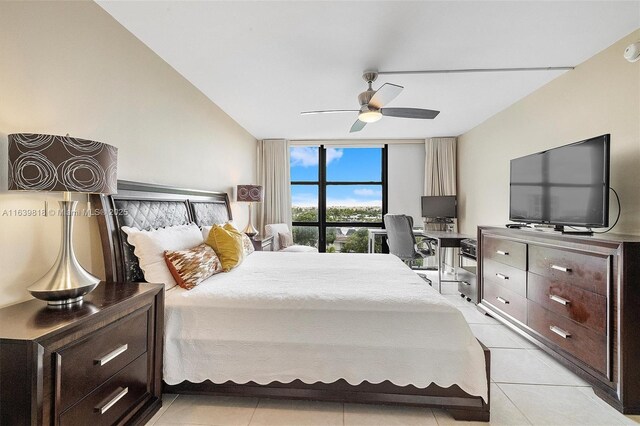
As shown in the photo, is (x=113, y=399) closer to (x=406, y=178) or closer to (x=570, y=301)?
(x=570, y=301)

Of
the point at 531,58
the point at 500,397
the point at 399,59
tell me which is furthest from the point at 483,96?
the point at 500,397

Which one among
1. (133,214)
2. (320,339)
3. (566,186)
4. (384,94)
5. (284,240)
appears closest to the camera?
(320,339)

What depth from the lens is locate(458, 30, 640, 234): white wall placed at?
2084mm

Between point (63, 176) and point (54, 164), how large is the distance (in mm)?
58

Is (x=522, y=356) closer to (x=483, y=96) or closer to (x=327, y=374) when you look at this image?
(x=327, y=374)

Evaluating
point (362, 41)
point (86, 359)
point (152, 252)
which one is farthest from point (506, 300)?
point (86, 359)

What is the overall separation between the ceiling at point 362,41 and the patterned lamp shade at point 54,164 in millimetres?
1180

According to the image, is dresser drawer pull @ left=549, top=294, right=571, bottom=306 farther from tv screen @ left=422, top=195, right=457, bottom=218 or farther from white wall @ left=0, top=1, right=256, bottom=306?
white wall @ left=0, top=1, right=256, bottom=306

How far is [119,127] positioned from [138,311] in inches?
51.7

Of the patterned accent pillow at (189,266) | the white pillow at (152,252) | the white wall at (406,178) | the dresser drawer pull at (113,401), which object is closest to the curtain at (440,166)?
the white wall at (406,178)

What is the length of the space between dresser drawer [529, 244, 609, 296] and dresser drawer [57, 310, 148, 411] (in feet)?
9.07

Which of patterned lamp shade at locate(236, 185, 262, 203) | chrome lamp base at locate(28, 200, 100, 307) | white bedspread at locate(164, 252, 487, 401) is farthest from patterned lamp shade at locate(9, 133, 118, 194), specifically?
patterned lamp shade at locate(236, 185, 262, 203)

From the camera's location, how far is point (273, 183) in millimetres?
5293

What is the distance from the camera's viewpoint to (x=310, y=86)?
2973mm
